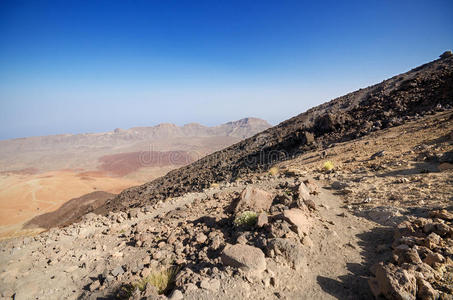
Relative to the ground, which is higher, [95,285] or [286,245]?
[286,245]

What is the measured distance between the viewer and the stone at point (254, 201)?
188 inches

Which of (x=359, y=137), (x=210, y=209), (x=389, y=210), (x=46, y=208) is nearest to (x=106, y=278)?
(x=210, y=209)

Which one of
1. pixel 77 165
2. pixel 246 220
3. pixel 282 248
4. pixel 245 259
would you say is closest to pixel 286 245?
pixel 282 248

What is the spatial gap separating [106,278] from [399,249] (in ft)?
15.4

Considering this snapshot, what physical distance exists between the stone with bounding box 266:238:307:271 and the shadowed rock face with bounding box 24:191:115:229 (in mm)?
21966

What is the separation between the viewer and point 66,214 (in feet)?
72.9

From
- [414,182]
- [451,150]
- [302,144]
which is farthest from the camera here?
[302,144]

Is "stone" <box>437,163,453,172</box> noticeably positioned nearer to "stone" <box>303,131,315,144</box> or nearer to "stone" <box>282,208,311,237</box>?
"stone" <box>282,208,311,237</box>

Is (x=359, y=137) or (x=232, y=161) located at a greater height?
(x=359, y=137)

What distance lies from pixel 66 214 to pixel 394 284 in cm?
2891

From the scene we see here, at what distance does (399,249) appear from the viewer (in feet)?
9.25

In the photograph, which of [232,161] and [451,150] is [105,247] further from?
[232,161]

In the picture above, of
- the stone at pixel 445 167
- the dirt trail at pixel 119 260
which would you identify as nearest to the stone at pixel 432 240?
the dirt trail at pixel 119 260

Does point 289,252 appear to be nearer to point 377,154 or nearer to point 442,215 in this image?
point 442,215
